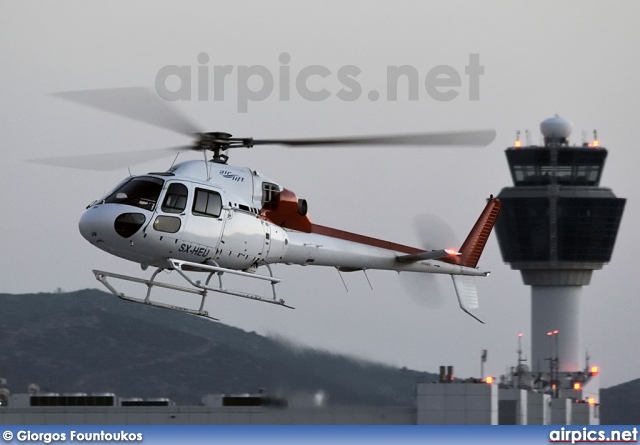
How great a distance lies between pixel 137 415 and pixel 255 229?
43.0 m

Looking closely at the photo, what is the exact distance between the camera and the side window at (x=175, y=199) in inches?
1556

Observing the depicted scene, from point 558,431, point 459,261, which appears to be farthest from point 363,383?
point 558,431

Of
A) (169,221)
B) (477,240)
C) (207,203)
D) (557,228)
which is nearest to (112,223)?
(169,221)

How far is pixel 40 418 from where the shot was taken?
275 ft

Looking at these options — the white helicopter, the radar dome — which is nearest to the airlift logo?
the white helicopter

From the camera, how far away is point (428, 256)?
47000 mm

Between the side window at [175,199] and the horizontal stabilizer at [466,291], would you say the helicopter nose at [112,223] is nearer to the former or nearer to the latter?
the side window at [175,199]

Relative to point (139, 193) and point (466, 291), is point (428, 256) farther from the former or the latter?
point (139, 193)

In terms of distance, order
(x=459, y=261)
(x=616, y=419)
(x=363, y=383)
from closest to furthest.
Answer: (x=459, y=261) < (x=363, y=383) < (x=616, y=419)

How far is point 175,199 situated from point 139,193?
3.39 feet

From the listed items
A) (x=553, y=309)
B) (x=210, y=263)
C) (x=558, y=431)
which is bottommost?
(x=558, y=431)

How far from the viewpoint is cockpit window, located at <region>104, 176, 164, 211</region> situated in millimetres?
39156

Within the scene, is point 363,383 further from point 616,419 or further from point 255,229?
point 616,419

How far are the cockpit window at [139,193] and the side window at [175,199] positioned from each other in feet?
0.95
